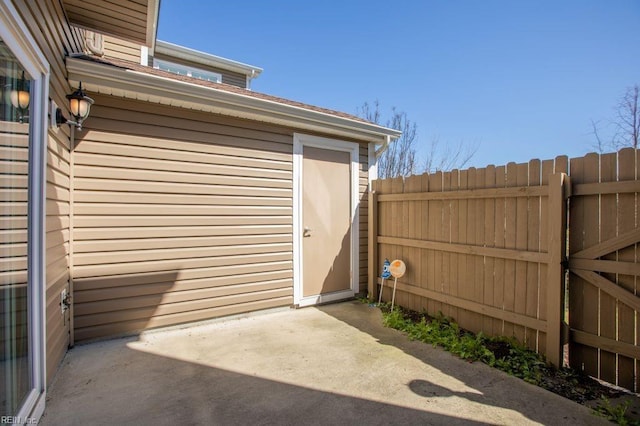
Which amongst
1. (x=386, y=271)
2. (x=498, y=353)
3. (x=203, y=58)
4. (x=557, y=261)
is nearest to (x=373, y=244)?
(x=386, y=271)

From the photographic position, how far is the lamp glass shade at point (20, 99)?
64.4 inches

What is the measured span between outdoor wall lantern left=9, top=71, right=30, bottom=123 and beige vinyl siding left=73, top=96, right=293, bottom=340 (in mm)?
1334

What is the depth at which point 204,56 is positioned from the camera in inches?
330

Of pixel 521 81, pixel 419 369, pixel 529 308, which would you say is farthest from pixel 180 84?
pixel 521 81

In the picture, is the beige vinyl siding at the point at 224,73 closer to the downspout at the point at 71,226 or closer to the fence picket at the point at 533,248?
the downspout at the point at 71,226

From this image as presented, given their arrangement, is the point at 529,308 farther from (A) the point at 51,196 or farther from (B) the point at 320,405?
(A) the point at 51,196

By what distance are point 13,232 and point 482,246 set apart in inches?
143

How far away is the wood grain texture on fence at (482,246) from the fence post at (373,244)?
266 mm

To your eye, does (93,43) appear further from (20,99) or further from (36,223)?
(36,223)

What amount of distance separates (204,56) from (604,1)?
325 inches

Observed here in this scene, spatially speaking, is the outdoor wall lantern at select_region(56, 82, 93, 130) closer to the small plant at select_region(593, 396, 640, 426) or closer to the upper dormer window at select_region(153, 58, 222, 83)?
the small plant at select_region(593, 396, 640, 426)

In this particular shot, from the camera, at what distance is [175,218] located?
11.2ft

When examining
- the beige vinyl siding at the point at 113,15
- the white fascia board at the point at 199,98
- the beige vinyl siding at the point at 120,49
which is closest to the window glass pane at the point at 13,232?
the white fascia board at the point at 199,98

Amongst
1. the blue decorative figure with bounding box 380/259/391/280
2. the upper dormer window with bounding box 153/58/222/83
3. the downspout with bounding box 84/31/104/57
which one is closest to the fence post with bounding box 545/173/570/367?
the blue decorative figure with bounding box 380/259/391/280
